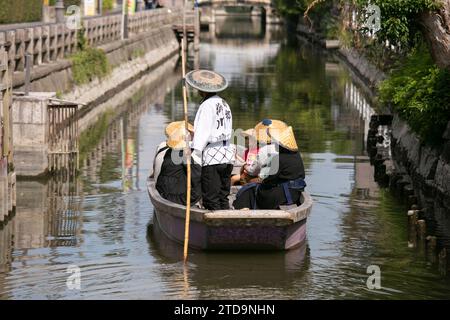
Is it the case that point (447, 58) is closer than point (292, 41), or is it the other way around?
point (447, 58)

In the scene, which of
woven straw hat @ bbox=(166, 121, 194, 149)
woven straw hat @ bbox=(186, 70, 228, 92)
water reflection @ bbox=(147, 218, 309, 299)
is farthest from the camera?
woven straw hat @ bbox=(166, 121, 194, 149)

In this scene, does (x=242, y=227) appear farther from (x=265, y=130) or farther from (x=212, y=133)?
(x=265, y=130)

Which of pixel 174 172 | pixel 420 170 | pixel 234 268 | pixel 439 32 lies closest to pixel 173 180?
pixel 174 172

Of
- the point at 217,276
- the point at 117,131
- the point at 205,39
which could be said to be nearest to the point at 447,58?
the point at 217,276

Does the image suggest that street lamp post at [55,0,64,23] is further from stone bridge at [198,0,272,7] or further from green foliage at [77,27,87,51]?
stone bridge at [198,0,272,7]

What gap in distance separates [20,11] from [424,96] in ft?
92.5

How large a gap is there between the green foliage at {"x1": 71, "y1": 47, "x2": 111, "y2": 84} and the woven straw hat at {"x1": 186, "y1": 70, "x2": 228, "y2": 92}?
765 inches

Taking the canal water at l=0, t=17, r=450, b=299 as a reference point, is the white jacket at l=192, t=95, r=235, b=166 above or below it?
above

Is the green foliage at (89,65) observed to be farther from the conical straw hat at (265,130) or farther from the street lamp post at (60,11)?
the conical straw hat at (265,130)

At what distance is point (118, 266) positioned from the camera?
1508cm

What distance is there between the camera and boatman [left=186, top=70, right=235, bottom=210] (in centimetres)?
1571

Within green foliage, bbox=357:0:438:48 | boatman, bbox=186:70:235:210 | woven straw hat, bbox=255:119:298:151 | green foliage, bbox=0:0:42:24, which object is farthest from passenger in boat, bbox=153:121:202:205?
green foliage, bbox=0:0:42:24
